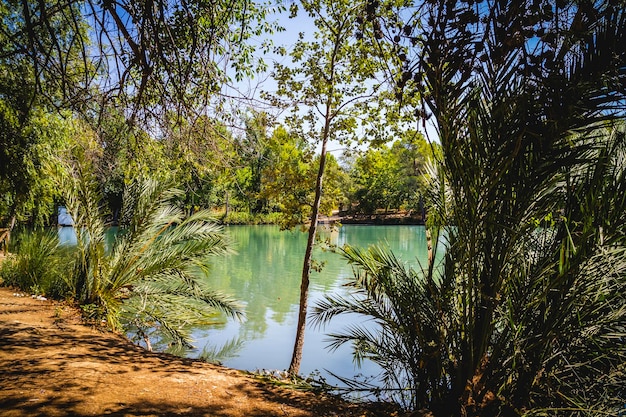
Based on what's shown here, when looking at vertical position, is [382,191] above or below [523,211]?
above

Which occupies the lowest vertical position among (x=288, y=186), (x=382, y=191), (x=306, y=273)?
(x=306, y=273)

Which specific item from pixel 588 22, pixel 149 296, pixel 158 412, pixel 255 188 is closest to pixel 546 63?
pixel 588 22

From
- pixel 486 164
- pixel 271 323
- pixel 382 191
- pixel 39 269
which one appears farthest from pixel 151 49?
pixel 382 191

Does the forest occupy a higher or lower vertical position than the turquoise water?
higher

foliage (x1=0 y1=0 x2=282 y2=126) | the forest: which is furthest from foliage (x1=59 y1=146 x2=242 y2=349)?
foliage (x1=0 y1=0 x2=282 y2=126)

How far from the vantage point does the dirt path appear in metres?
2.78

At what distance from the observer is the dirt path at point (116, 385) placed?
109 inches

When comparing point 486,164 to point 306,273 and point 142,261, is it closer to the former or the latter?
point 306,273

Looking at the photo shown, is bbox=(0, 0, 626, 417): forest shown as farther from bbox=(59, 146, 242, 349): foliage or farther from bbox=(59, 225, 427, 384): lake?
bbox=(59, 146, 242, 349): foliage

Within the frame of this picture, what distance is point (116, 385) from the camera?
3189 millimetres

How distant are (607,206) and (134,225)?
6.17m

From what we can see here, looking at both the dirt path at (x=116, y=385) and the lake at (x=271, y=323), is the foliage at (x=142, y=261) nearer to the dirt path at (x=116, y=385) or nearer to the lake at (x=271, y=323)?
the lake at (x=271, y=323)

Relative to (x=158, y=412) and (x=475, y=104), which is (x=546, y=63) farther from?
(x=158, y=412)

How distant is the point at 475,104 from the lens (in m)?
2.51
